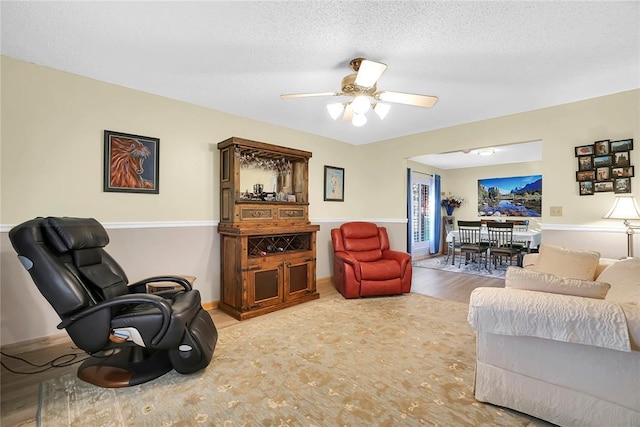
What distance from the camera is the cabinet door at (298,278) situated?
3674 mm

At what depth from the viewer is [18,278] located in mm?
2484

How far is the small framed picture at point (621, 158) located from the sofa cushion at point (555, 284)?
7.31 ft

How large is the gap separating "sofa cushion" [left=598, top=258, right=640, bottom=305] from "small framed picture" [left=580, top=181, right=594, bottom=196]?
150 cm

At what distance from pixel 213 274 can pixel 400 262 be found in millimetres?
2495

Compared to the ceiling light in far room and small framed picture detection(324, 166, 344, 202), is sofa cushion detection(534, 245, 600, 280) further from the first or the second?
the ceiling light in far room

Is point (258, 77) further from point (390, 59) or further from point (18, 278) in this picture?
point (18, 278)

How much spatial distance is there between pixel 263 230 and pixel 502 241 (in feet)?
16.3

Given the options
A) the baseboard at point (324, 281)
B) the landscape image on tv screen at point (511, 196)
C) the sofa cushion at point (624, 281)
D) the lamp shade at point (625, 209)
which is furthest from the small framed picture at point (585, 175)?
the landscape image on tv screen at point (511, 196)

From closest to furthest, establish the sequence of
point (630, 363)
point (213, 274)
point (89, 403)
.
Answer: point (630, 363)
point (89, 403)
point (213, 274)

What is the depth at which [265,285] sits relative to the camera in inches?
136

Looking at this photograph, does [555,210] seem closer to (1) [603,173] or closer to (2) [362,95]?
(1) [603,173]

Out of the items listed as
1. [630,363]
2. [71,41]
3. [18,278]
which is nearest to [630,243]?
[630,363]

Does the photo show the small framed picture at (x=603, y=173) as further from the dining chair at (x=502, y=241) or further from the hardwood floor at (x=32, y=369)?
the dining chair at (x=502, y=241)

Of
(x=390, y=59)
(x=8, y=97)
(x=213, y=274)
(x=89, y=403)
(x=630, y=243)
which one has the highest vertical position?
(x=390, y=59)
